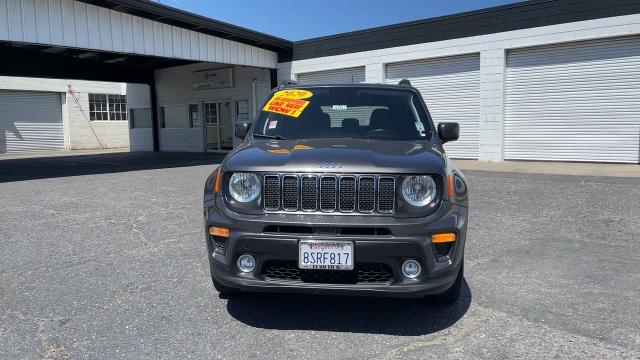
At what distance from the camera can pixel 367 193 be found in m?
3.02

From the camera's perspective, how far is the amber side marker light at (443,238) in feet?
9.66

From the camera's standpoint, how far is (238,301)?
3.73 meters

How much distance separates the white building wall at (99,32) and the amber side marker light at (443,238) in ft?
39.1

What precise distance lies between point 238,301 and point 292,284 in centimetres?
92

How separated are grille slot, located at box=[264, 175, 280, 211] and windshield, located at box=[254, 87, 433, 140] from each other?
0.99m

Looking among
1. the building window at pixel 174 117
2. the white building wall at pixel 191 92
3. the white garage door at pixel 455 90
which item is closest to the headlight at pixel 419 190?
the white garage door at pixel 455 90

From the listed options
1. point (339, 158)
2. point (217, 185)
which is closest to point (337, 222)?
point (339, 158)

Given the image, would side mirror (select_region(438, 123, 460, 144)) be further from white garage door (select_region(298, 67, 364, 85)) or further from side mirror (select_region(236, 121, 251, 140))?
white garage door (select_region(298, 67, 364, 85))

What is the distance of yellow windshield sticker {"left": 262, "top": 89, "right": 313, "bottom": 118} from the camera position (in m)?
4.35

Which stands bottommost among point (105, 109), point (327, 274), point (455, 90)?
point (327, 274)

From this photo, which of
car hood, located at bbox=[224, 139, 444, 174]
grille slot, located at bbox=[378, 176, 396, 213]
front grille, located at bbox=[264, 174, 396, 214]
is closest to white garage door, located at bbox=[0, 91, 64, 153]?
car hood, located at bbox=[224, 139, 444, 174]

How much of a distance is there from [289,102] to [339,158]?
1.51m

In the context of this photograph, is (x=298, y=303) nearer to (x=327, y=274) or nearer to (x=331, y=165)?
(x=327, y=274)

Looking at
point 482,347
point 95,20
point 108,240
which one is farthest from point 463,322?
point 95,20
